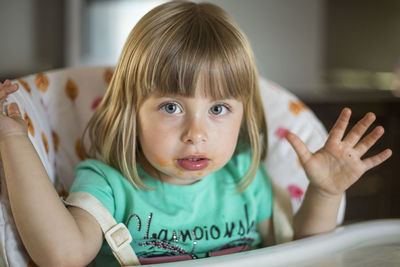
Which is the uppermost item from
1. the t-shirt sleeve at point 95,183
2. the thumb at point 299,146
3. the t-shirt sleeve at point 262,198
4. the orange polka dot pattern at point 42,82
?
the orange polka dot pattern at point 42,82

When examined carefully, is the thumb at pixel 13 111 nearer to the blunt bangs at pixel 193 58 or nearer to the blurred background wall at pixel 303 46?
the blunt bangs at pixel 193 58

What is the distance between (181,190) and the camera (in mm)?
830

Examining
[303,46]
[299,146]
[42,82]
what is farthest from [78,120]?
[303,46]

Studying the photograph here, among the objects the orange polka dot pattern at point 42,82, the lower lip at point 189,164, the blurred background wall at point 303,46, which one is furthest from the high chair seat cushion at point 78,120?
the blurred background wall at point 303,46

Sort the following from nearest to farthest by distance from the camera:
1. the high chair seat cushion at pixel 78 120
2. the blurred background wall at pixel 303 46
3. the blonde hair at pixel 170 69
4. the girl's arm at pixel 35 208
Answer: the girl's arm at pixel 35 208
the blonde hair at pixel 170 69
the high chair seat cushion at pixel 78 120
the blurred background wall at pixel 303 46

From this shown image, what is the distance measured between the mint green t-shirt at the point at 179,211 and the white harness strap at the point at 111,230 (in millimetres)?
30

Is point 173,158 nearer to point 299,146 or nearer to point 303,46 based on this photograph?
point 299,146

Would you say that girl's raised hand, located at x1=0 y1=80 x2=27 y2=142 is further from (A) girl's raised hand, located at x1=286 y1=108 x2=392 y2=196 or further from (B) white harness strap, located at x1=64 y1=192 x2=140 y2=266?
(A) girl's raised hand, located at x1=286 y1=108 x2=392 y2=196

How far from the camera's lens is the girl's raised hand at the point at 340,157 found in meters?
0.76

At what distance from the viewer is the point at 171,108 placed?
73 centimetres

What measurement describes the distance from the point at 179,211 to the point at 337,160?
27 centimetres

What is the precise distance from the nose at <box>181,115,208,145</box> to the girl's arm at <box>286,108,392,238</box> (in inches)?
5.6

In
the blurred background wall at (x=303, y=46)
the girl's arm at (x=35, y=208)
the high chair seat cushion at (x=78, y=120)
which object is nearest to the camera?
the girl's arm at (x=35, y=208)

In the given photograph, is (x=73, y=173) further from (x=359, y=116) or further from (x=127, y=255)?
(x=359, y=116)
